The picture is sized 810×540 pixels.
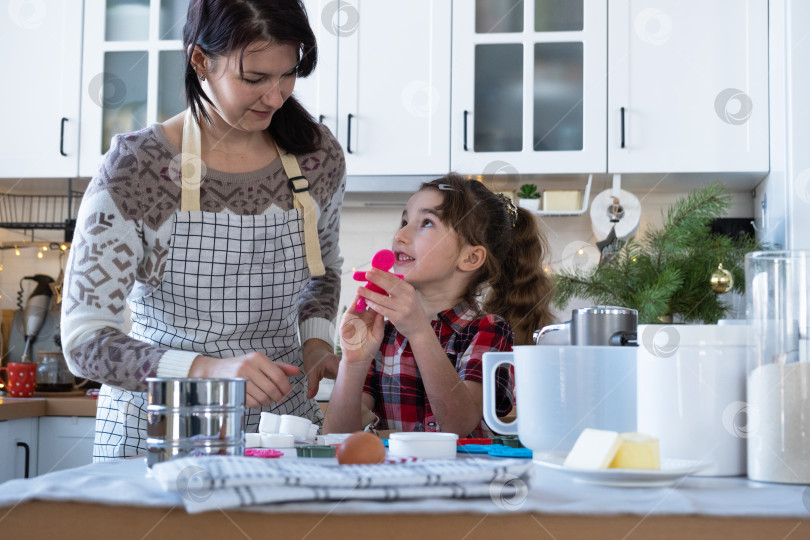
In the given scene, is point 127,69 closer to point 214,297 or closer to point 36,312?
point 36,312

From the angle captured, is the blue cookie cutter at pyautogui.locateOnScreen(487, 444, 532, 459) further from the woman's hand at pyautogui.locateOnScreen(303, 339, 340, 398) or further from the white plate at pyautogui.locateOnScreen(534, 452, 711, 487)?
the woman's hand at pyautogui.locateOnScreen(303, 339, 340, 398)

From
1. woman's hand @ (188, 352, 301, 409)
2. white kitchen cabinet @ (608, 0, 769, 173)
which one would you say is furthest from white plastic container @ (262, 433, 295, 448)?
white kitchen cabinet @ (608, 0, 769, 173)

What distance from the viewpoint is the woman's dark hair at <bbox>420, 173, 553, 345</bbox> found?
1456 mm

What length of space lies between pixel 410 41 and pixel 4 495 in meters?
2.27

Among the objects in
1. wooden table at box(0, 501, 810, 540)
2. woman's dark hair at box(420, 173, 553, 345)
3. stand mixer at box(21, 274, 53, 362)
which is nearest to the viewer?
wooden table at box(0, 501, 810, 540)

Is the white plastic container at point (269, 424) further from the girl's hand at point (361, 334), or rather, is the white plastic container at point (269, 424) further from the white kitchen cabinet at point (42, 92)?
the white kitchen cabinet at point (42, 92)

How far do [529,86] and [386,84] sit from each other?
43 centimetres

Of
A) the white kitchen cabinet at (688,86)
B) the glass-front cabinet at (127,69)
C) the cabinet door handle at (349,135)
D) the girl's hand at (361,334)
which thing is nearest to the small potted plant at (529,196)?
the white kitchen cabinet at (688,86)

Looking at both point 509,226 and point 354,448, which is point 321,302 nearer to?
point 509,226

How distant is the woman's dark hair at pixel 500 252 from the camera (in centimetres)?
146

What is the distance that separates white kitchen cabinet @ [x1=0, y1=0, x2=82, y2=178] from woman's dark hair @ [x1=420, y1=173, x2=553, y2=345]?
1.66m

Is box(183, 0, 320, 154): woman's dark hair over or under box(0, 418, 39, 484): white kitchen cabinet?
over

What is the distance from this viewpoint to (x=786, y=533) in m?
0.45

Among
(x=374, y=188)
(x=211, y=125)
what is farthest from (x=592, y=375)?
(x=374, y=188)
